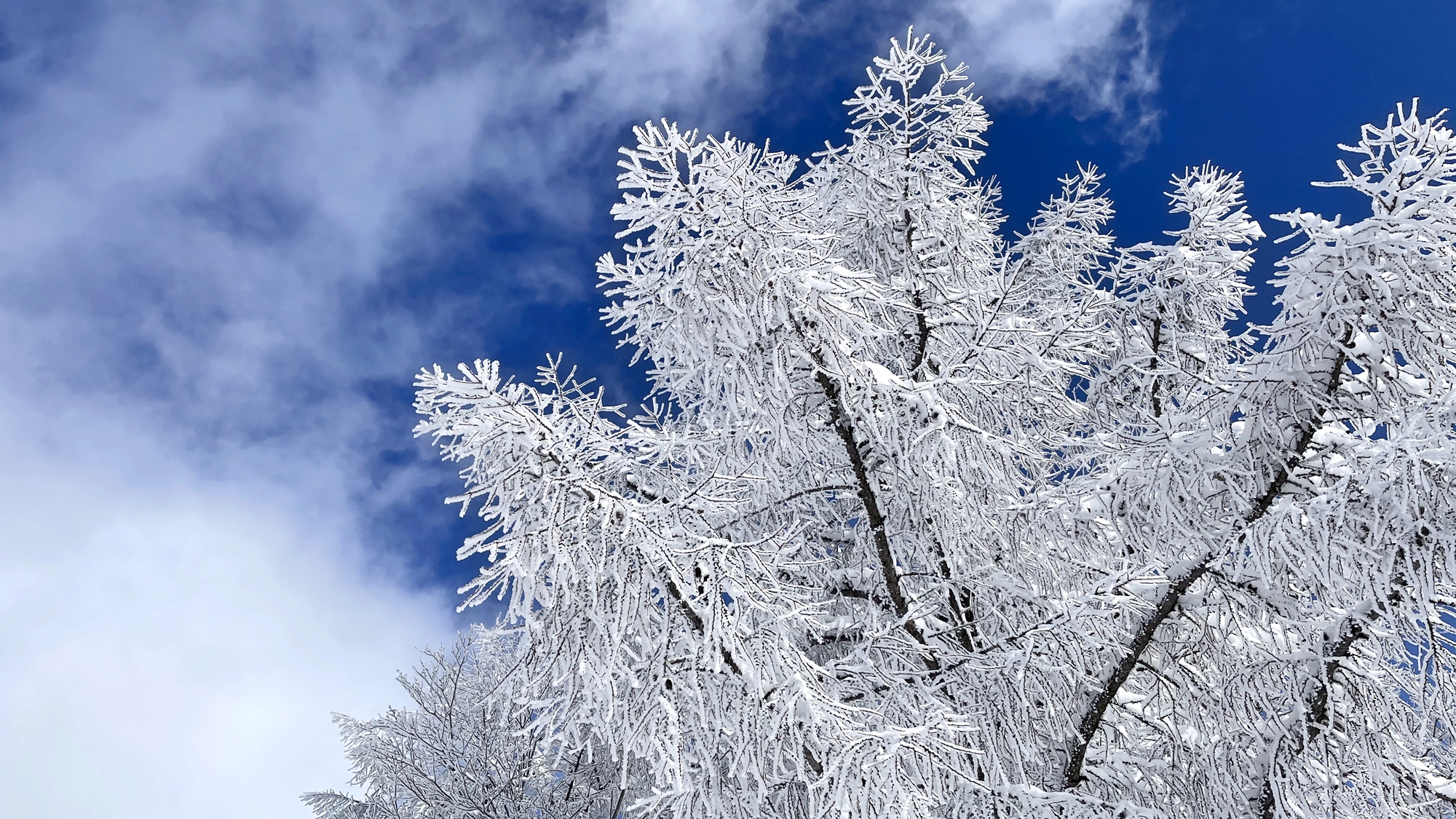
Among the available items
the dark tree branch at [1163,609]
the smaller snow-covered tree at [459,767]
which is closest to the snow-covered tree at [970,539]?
the dark tree branch at [1163,609]

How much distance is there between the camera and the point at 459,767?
919cm

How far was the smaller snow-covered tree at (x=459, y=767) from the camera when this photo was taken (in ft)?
29.9

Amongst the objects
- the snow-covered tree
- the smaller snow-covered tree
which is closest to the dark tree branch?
the snow-covered tree

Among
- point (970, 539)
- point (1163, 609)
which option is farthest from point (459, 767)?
point (1163, 609)

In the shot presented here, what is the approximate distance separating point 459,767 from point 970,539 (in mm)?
7083

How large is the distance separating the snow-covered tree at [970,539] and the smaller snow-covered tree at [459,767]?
5.50 meters

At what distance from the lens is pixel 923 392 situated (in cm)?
393

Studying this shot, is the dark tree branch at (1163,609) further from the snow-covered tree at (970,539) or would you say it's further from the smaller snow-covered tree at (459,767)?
the smaller snow-covered tree at (459,767)

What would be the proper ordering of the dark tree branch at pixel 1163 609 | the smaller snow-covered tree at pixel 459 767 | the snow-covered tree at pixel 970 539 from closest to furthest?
the snow-covered tree at pixel 970 539 → the dark tree branch at pixel 1163 609 → the smaller snow-covered tree at pixel 459 767

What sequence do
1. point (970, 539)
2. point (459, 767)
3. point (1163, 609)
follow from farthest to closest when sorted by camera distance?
point (459, 767)
point (970, 539)
point (1163, 609)

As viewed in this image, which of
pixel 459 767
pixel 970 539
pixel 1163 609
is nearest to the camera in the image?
pixel 1163 609

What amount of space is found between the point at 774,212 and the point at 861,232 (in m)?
2.02

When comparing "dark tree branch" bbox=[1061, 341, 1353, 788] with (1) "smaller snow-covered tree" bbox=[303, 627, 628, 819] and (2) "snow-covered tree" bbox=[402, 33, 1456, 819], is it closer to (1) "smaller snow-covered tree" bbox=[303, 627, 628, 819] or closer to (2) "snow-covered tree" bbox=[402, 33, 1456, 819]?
(2) "snow-covered tree" bbox=[402, 33, 1456, 819]

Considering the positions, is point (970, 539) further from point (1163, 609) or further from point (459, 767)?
point (459, 767)
